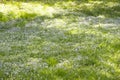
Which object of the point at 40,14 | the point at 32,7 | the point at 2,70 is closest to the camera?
the point at 2,70

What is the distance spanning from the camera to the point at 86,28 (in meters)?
23.9

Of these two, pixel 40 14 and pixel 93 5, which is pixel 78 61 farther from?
pixel 93 5

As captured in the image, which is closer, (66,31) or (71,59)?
(71,59)

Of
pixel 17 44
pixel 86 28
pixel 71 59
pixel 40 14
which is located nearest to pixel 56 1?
pixel 40 14

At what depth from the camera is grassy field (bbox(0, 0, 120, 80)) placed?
39.3 feet

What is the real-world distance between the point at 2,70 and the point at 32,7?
895 inches

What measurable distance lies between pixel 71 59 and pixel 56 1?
91.2 feet

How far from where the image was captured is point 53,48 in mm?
16516

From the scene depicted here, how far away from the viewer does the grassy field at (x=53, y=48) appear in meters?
12.0

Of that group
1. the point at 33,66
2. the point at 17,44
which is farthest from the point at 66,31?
the point at 33,66

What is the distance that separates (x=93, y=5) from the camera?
132 feet

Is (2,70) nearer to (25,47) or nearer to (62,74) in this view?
(62,74)

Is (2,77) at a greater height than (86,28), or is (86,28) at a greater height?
(2,77)

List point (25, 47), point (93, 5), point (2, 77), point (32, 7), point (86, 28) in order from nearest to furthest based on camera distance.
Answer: point (2, 77) → point (25, 47) → point (86, 28) → point (32, 7) → point (93, 5)
